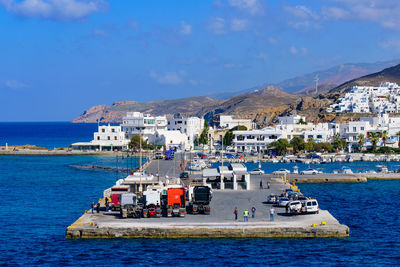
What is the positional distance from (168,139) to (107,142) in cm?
1437

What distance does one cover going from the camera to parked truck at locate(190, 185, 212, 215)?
42375 millimetres

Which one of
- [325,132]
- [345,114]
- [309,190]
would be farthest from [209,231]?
[345,114]

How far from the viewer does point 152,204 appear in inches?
1668

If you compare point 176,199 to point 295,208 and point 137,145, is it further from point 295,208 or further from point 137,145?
point 137,145

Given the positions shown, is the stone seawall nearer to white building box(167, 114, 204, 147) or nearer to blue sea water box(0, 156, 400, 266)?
blue sea water box(0, 156, 400, 266)

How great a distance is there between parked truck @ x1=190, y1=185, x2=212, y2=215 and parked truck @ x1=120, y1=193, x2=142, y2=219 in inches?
156

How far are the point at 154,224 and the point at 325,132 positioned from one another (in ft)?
318

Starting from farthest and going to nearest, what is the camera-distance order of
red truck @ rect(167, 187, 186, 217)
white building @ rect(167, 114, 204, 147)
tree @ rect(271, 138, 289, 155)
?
white building @ rect(167, 114, 204, 147) < tree @ rect(271, 138, 289, 155) < red truck @ rect(167, 187, 186, 217)

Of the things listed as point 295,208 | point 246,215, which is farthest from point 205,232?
point 295,208

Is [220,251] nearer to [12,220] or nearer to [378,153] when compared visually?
[12,220]

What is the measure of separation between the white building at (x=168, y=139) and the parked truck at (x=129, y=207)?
8396 cm

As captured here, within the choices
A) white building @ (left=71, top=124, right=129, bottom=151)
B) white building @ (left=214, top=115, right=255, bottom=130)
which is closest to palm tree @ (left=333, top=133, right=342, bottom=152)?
white building @ (left=71, top=124, right=129, bottom=151)

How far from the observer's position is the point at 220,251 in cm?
3459

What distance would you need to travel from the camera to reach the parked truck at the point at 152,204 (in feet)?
135
